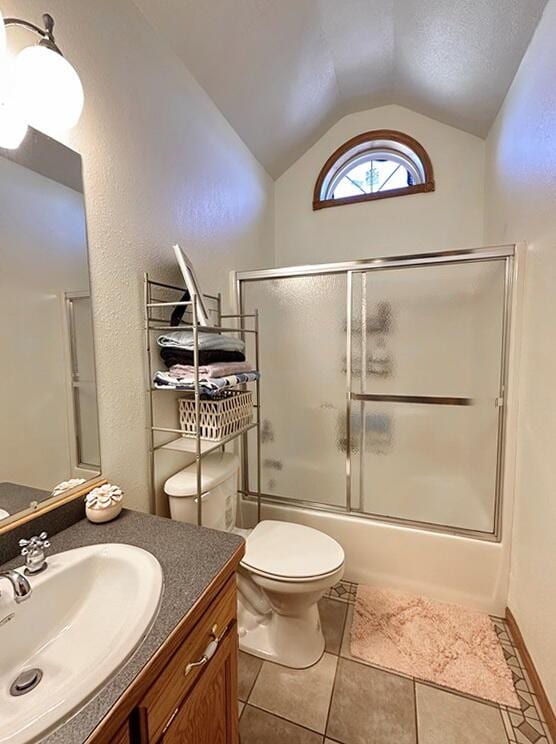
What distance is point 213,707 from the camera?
830mm

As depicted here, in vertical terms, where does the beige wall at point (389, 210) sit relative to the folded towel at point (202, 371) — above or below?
above

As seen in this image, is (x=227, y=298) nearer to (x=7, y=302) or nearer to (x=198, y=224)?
(x=198, y=224)

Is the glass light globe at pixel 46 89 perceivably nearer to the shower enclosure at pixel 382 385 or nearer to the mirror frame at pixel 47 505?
the mirror frame at pixel 47 505

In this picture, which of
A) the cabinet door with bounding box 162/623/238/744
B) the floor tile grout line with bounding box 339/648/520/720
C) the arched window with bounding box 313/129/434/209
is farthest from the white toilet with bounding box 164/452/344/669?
the arched window with bounding box 313/129/434/209

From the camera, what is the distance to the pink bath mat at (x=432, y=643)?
1354 mm

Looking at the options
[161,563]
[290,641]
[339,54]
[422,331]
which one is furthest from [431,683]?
[339,54]

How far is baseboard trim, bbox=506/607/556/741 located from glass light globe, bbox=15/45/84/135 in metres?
2.33

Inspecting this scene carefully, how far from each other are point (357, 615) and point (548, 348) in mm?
1440

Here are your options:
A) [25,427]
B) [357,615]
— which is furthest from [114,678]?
[357,615]

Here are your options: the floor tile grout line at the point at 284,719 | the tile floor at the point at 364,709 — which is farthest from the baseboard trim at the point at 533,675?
the floor tile grout line at the point at 284,719

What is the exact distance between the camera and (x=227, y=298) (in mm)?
2014

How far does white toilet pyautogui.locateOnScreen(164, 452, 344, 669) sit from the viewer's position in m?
1.34

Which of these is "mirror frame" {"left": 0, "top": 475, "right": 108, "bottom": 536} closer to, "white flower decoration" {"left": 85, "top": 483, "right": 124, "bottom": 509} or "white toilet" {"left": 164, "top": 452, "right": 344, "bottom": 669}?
"white flower decoration" {"left": 85, "top": 483, "right": 124, "bottom": 509}

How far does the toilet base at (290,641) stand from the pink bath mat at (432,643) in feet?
0.59
